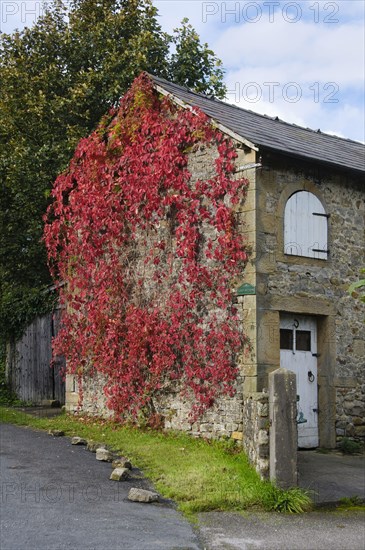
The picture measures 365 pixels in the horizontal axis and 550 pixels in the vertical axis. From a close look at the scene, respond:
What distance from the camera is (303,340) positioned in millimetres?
12891

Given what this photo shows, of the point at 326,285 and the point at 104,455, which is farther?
the point at 326,285

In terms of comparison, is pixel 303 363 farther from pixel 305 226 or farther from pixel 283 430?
pixel 283 430

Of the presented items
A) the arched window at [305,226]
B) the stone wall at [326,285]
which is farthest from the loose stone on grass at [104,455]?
the arched window at [305,226]

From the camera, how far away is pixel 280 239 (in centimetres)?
1235

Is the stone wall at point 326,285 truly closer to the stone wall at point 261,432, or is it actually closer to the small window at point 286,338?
the small window at point 286,338

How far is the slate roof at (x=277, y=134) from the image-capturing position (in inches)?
487

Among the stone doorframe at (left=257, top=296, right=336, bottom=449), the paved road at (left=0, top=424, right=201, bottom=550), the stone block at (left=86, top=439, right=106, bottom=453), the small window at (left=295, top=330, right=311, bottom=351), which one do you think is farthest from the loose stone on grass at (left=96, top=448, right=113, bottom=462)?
the small window at (left=295, top=330, right=311, bottom=351)

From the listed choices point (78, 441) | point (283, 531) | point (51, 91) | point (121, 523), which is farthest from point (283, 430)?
point (51, 91)

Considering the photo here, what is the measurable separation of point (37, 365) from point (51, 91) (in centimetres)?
797

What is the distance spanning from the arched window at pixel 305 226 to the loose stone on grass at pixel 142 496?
519 cm

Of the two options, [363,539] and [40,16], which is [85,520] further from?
[40,16]

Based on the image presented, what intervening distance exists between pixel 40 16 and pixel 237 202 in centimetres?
1356

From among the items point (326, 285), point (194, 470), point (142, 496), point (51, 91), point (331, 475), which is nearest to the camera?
point (142, 496)

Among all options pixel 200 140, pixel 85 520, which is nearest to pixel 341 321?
pixel 200 140
